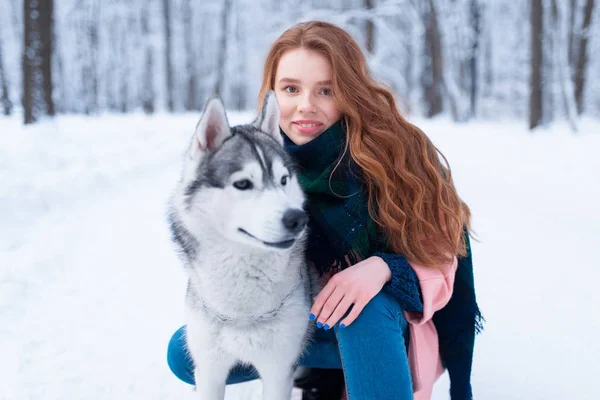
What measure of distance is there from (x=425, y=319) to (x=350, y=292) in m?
0.34

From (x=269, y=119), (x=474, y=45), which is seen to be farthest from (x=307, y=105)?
A: (x=474, y=45)

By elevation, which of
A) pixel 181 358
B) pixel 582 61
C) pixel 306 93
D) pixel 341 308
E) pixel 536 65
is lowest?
pixel 181 358

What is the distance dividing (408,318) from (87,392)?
1.38m

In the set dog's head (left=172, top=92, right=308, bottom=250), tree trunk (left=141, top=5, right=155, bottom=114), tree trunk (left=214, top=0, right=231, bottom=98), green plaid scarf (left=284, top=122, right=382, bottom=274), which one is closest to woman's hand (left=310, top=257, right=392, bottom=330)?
green plaid scarf (left=284, top=122, right=382, bottom=274)

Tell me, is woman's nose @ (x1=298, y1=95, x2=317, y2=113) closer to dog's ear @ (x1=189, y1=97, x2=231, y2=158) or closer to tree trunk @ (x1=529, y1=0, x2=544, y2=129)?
dog's ear @ (x1=189, y1=97, x2=231, y2=158)

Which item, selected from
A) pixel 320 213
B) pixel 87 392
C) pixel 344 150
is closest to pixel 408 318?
pixel 320 213

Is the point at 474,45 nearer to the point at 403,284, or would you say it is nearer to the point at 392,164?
the point at 392,164

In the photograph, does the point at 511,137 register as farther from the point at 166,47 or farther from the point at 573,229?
Answer: the point at 166,47

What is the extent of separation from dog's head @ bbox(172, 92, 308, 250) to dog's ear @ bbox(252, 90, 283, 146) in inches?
1.1

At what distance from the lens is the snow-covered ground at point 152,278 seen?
1994 millimetres

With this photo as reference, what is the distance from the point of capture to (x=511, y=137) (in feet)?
27.0

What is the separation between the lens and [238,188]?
4.46ft

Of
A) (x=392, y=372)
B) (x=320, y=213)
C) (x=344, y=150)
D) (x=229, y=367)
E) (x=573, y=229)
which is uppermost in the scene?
(x=344, y=150)

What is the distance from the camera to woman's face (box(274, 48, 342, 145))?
5.72ft
